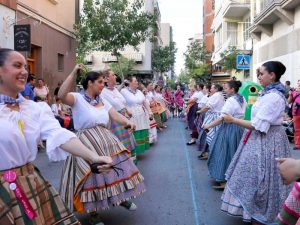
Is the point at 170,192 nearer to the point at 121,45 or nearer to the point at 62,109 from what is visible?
the point at 62,109

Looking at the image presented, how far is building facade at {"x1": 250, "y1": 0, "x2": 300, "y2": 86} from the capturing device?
18484 mm

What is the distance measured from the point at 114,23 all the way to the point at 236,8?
12.2 meters

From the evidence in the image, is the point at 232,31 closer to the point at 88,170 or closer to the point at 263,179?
the point at 263,179

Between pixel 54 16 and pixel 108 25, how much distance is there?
5.61 meters

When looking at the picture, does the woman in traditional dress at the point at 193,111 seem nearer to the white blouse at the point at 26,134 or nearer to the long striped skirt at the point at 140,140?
the long striped skirt at the point at 140,140

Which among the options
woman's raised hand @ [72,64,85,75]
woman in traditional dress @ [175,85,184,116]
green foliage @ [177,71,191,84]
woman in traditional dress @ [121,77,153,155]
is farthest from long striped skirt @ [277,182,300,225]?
green foliage @ [177,71,191,84]

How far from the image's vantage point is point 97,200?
15.3ft

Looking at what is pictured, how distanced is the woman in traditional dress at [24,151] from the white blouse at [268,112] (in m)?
2.13

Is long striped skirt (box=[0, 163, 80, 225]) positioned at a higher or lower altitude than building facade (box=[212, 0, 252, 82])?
lower

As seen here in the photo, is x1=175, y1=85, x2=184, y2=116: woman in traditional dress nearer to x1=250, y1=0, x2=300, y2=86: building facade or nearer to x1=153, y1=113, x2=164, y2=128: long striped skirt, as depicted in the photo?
x1=250, y1=0, x2=300, y2=86: building facade

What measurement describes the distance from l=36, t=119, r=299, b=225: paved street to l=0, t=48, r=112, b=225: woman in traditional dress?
2555 mm

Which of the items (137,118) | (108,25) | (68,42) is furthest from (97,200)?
(108,25)

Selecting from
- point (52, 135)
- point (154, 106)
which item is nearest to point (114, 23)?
point (154, 106)

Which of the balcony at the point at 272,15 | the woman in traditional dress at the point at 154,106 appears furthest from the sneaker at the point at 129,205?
the balcony at the point at 272,15
